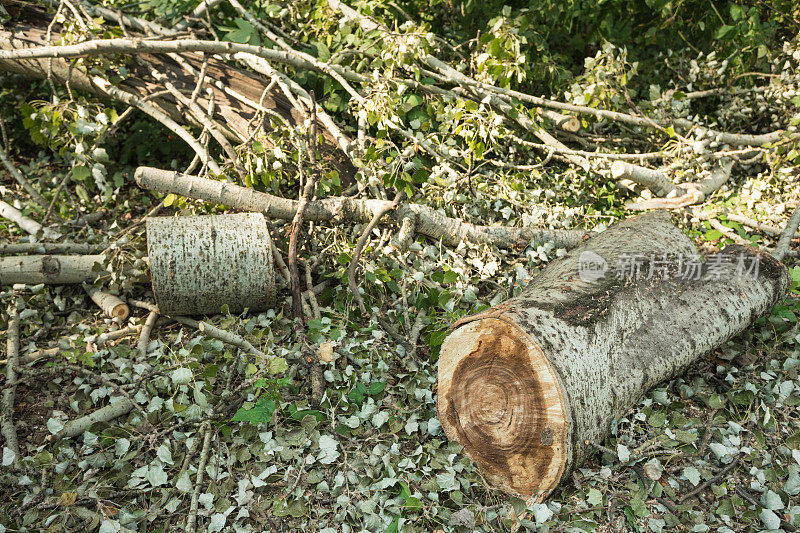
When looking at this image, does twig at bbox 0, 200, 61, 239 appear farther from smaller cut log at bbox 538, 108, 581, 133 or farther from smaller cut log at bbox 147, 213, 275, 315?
smaller cut log at bbox 538, 108, 581, 133

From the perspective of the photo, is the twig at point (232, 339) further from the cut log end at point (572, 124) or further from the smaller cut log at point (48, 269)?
the cut log end at point (572, 124)

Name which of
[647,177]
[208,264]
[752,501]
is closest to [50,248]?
[208,264]

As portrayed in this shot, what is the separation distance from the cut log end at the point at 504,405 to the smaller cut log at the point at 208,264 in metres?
1.15

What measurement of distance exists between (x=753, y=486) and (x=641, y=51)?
14.5 ft

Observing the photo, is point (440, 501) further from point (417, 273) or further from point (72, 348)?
point (72, 348)

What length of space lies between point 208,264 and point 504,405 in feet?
5.40

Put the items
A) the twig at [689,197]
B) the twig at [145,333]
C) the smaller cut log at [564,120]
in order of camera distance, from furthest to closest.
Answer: the smaller cut log at [564,120]
the twig at [689,197]
the twig at [145,333]

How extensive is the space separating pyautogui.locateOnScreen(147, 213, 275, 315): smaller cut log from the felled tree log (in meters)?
1.15

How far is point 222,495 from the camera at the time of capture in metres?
2.17

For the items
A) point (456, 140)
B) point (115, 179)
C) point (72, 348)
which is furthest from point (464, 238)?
point (115, 179)

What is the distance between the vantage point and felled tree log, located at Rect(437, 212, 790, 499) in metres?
2.03

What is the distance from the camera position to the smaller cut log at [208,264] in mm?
2811

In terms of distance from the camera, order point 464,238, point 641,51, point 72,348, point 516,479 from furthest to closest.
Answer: point 641,51 < point 464,238 < point 72,348 < point 516,479

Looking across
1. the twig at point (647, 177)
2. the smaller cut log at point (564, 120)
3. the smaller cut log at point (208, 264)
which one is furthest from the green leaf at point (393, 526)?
the smaller cut log at point (564, 120)
